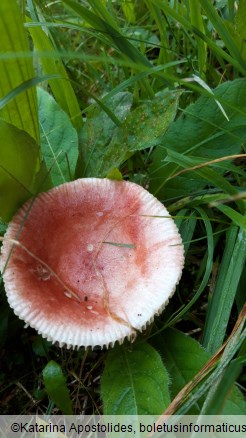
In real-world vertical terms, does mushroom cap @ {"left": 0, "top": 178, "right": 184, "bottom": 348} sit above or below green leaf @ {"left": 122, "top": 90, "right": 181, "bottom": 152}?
below

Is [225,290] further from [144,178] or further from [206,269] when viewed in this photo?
[144,178]

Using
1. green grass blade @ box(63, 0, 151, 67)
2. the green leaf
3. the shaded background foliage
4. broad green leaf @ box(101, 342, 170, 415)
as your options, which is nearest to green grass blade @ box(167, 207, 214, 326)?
the shaded background foliage

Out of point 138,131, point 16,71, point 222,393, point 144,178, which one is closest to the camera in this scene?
point 222,393

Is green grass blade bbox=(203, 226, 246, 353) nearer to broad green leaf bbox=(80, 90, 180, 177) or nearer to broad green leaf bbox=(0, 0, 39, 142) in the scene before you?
broad green leaf bbox=(80, 90, 180, 177)

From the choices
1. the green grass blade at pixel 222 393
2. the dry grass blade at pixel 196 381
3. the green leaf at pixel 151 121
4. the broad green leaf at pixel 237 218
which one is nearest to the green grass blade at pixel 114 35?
the green leaf at pixel 151 121

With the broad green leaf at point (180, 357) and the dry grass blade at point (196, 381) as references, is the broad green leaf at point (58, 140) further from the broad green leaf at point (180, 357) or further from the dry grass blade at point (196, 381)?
the dry grass blade at point (196, 381)

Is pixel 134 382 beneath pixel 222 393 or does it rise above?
beneath

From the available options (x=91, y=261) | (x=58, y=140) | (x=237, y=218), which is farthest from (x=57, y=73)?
(x=237, y=218)
